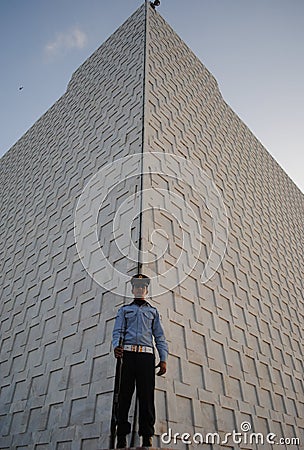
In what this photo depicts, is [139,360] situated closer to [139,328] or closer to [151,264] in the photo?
[139,328]

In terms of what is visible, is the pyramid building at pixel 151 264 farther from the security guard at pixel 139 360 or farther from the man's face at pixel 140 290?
the man's face at pixel 140 290

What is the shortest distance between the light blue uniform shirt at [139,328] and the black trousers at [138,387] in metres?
0.08

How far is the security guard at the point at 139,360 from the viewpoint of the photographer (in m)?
1.92

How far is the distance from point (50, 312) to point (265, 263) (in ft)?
9.75

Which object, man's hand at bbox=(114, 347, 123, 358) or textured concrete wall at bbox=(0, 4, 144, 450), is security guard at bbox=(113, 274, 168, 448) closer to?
man's hand at bbox=(114, 347, 123, 358)

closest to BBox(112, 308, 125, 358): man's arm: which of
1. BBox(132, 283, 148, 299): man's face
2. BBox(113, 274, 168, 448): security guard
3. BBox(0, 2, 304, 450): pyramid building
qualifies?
BBox(113, 274, 168, 448): security guard

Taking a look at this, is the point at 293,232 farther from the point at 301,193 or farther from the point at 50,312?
the point at 50,312

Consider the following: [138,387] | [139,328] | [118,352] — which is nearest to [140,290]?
[139,328]

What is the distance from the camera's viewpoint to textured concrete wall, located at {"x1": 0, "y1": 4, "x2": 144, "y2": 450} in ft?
8.86

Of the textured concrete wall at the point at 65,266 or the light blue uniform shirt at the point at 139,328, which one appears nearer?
the light blue uniform shirt at the point at 139,328

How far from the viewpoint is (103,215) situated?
3689 mm

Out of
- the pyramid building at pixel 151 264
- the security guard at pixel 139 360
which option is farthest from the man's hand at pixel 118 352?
the pyramid building at pixel 151 264

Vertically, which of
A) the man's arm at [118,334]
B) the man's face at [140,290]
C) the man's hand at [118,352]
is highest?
the man's face at [140,290]

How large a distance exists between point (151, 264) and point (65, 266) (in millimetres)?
1195
